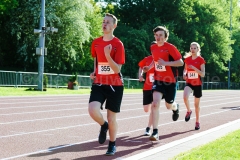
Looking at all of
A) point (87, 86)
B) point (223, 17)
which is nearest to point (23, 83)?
point (87, 86)

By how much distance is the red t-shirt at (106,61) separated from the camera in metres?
6.44

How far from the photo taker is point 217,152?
6.54 metres

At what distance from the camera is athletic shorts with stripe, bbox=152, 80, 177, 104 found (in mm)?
8366

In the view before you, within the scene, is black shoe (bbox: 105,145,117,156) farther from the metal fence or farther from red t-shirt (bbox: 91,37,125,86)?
the metal fence

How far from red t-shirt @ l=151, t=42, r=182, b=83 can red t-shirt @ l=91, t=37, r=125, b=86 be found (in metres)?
1.94

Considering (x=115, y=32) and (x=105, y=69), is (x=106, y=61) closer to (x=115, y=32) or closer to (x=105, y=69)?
(x=105, y=69)

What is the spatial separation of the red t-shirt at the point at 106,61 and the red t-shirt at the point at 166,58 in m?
1.94

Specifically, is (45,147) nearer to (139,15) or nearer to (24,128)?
(24,128)

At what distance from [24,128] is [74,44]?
98.1 ft

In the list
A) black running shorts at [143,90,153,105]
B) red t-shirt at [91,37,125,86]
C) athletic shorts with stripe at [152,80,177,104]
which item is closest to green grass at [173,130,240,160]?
athletic shorts with stripe at [152,80,177,104]

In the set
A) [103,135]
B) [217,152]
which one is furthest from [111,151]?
[217,152]

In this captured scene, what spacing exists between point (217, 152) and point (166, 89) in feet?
7.19

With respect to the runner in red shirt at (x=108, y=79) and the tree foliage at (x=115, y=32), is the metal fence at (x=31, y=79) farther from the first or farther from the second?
the runner in red shirt at (x=108, y=79)

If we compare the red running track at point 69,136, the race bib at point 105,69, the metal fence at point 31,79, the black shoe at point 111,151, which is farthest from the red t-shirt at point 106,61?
the metal fence at point 31,79
